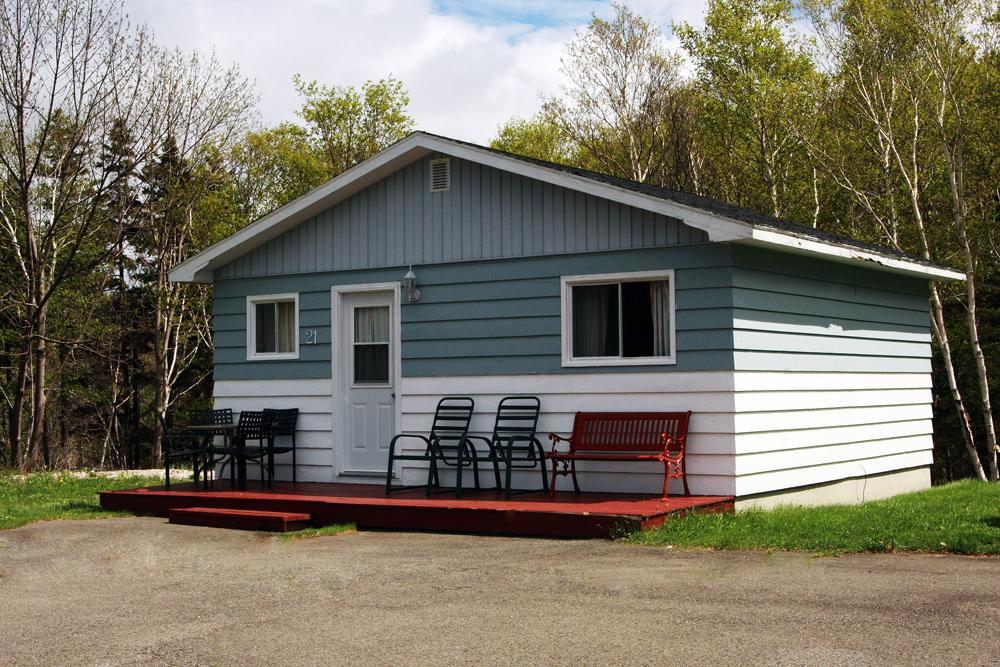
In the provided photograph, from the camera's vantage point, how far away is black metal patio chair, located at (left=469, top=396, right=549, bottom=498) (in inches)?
449

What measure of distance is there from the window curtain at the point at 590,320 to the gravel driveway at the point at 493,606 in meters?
2.46

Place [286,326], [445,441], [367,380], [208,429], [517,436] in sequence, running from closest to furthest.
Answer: [517,436], [445,441], [208,429], [367,380], [286,326]

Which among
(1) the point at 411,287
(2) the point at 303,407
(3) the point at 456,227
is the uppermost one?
(3) the point at 456,227

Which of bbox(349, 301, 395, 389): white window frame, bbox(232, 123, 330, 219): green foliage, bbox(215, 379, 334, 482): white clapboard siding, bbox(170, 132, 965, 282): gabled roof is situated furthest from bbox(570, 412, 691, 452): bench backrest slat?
bbox(232, 123, 330, 219): green foliage

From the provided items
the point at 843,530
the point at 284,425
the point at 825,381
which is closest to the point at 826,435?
the point at 825,381

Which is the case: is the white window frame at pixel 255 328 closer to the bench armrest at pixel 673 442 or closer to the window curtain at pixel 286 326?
the window curtain at pixel 286 326

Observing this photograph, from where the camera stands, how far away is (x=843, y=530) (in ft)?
29.9

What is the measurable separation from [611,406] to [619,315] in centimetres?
89

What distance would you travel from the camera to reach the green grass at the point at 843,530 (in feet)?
27.7

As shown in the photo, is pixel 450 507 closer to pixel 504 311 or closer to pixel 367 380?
pixel 504 311

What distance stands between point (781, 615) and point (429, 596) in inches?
85.7

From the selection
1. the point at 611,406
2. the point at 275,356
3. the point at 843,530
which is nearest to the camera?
the point at 843,530

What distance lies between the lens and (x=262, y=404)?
44.7 feet

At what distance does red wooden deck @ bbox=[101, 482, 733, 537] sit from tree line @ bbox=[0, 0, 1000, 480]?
9.61 metres
